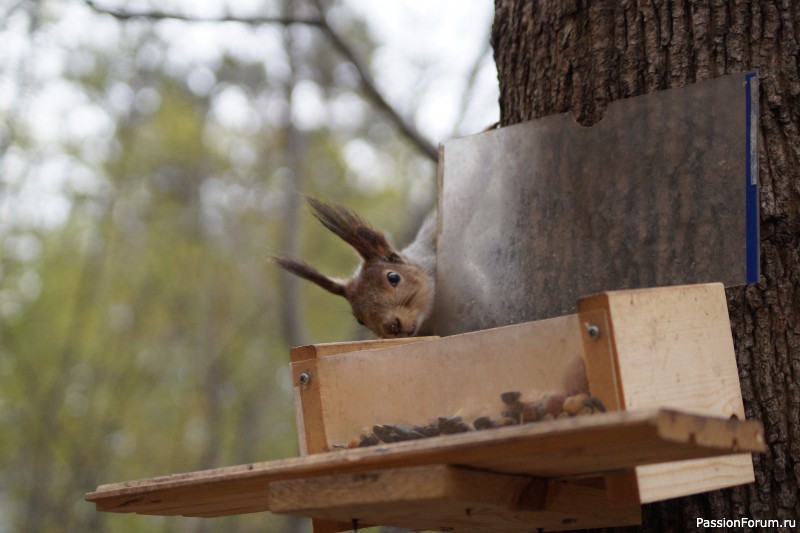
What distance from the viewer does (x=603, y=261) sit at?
89.1 inches

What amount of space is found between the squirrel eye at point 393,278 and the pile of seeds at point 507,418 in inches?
40.9

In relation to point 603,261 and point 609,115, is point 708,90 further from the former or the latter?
point 603,261

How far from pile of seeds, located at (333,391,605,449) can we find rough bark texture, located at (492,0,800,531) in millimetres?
547

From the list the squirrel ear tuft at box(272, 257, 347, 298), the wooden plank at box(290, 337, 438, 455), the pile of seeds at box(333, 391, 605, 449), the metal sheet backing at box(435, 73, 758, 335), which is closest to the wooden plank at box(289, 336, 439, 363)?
the wooden plank at box(290, 337, 438, 455)

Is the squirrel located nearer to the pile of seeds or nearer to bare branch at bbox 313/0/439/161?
bare branch at bbox 313/0/439/161

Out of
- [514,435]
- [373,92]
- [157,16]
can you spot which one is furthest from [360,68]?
[514,435]

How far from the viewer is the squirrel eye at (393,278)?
9.89 feet

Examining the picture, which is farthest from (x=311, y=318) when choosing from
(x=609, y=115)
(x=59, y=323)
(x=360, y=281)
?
(x=609, y=115)

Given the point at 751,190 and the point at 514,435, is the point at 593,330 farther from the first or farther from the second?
the point at 751,190

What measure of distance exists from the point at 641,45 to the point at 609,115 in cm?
19

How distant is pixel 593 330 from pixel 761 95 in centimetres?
90

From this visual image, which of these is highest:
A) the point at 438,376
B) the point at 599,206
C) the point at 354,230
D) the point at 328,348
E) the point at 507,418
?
the point at 354,230

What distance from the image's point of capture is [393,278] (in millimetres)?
3021

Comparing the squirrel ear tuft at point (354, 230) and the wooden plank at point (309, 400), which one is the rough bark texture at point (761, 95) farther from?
the wooden plank at point (309, 400)
